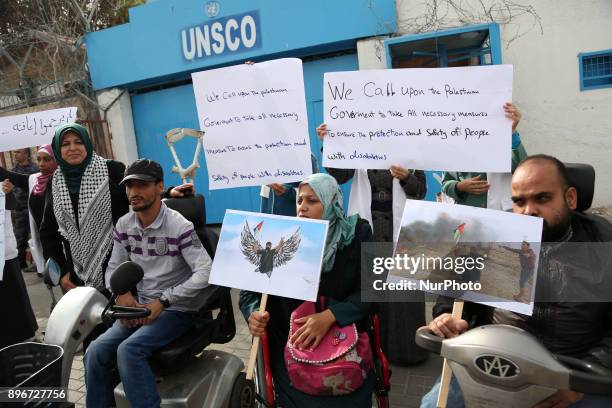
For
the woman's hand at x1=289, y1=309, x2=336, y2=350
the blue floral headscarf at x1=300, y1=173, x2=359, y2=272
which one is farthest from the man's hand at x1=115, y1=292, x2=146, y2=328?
the blue floral headscarf at x1=300, y1=173, x2=359, y2=272

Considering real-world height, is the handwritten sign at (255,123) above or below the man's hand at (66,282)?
above

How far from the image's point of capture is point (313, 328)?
205cm

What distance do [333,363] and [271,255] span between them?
0.57m

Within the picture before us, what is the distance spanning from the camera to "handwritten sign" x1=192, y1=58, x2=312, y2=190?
2.71m

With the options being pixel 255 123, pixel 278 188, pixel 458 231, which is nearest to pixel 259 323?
pixel 458 231

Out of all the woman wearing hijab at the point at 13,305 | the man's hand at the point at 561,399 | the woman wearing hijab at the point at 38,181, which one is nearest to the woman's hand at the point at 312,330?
the man's hand at the point at 561,399

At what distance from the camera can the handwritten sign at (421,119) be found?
93.3 inches

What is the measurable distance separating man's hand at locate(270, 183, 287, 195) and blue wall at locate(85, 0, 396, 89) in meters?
3.87

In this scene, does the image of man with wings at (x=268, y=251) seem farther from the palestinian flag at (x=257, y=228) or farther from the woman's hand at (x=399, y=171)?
the woman's hand at (x=399, y=171)

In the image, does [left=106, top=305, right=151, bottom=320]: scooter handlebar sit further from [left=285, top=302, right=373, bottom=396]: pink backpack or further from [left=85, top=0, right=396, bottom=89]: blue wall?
[left=85, top=0, right=396, bottom=89]: blue wall

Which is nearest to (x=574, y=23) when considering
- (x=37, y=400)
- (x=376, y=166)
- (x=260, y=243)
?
(x=376, y=166)

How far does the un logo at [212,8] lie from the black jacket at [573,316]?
651 centimetres

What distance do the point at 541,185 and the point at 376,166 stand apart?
105 cm

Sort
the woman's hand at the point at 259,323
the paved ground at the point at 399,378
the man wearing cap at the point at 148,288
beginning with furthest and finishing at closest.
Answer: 1. the paved ground at the point at 399,378
2. the man wearing cap at the point at 148,288
3. the woman's hand at the point at 259,323
